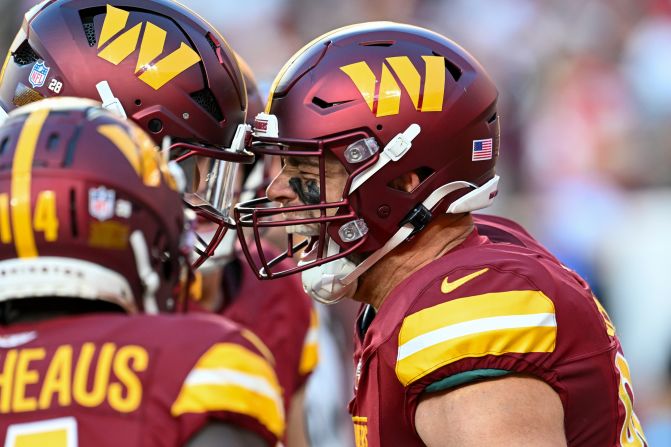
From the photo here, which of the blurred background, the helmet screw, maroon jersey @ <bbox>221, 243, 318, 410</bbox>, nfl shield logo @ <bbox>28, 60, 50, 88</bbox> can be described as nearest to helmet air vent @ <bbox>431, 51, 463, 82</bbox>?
the helmet screw

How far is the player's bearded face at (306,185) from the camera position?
9.76 feet

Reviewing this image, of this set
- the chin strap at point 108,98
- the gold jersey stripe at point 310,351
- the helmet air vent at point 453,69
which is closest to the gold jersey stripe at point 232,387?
the helmet air vent at point 453,69

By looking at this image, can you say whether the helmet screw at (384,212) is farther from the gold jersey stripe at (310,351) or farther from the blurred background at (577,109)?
the blurred background at (577,109)

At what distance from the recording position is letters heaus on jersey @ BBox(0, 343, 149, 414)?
186cm

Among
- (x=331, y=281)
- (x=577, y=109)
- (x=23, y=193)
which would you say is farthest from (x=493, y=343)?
(x=577, y=109)

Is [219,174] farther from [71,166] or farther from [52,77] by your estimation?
[71,166]

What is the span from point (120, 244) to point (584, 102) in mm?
6964

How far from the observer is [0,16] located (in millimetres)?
8438

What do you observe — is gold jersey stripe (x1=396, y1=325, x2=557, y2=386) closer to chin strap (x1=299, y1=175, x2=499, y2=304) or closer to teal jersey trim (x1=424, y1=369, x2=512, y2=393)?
teal jersey trim (x1=424, y1=369, x2=512, y2=393)

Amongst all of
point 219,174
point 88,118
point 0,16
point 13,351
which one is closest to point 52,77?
point 219,174

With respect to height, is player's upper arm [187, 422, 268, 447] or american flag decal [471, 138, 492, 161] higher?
american flag decal [471, 138, 492, 161]

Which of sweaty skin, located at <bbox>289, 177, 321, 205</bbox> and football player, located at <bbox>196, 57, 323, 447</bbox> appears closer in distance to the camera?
sweaty skin, located at <bbox>289, 177, 321, 205</bbox>

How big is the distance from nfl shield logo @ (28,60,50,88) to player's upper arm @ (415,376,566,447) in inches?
55.6

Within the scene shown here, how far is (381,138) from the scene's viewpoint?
2908 millimetres
